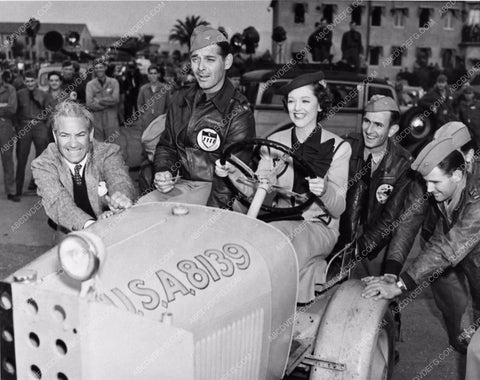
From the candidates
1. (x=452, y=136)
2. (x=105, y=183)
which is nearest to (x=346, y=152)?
(x=452, y=136)

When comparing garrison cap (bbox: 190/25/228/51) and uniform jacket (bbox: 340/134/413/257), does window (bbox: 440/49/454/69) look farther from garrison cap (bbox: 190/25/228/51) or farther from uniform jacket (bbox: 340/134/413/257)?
garrison cap (bbox: 190/25/228/51)

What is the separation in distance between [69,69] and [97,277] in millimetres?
10252

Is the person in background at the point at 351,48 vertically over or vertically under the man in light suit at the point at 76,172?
over

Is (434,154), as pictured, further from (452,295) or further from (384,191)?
(452,295)

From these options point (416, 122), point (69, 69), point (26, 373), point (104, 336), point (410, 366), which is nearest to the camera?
point (104, 336)

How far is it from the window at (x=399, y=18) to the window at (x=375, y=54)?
268 centimetres

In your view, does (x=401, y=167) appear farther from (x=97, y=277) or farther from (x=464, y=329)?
(x=97, y=277)

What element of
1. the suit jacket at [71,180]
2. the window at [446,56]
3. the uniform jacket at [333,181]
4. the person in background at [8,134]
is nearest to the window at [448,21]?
the window at [446,56]

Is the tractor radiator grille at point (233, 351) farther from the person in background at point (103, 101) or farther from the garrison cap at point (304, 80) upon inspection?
the person in background at point (103, 101)

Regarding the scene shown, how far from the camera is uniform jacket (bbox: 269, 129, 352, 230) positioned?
3768 mm

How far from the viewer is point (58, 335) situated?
2.33 metres

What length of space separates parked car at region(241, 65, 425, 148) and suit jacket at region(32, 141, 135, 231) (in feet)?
21.2

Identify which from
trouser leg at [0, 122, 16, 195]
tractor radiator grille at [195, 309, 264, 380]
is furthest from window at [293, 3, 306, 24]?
tractor radiator grille at [195, 309, 264, 380]

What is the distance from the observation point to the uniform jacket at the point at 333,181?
3768 millimetres
